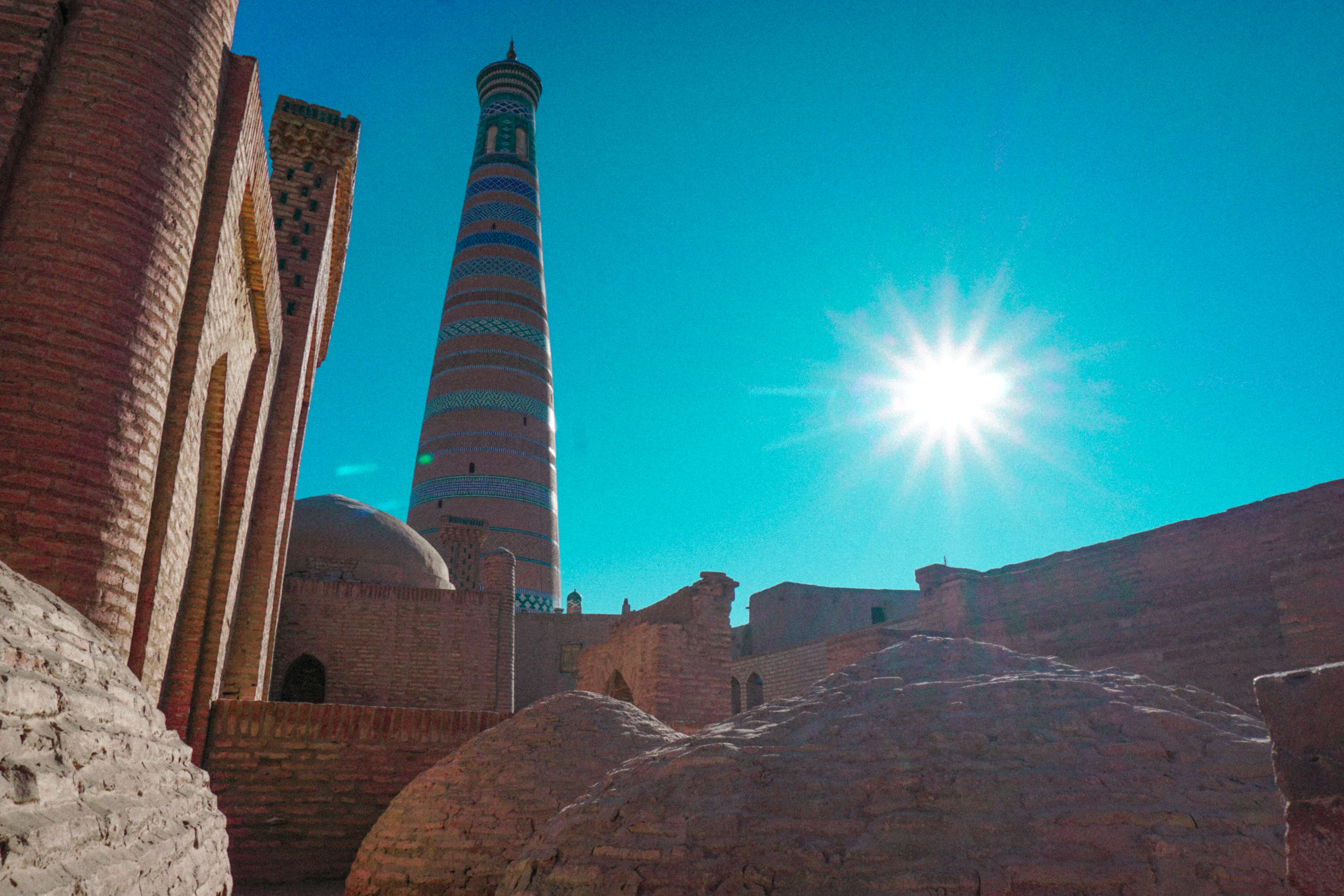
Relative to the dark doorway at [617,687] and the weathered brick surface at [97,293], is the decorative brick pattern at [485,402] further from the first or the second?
the weathered brick surface at [97,293]

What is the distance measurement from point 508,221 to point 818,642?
17.2 m

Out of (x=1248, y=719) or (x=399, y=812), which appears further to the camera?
(x=399, y=812)

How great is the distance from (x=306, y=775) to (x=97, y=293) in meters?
4.09

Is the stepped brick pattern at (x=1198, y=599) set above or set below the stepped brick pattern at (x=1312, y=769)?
above

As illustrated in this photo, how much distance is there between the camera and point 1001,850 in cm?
276

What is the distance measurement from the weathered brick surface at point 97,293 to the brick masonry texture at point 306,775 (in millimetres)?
2748

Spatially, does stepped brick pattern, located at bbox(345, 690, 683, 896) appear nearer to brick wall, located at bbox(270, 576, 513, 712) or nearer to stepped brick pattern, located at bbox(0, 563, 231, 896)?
stepped brick pattern, located at bbox(0, 563, 231, 896)

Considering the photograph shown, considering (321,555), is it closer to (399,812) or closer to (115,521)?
(399,812)

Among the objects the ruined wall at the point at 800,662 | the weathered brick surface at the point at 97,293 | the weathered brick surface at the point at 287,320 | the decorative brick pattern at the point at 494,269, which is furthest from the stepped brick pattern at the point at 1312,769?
the decorative brick pattern at the point at 494,269

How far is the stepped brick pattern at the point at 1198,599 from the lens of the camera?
8.36 metres

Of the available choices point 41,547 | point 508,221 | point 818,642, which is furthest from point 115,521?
point 508,221

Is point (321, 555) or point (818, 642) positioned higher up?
point (321, 555)

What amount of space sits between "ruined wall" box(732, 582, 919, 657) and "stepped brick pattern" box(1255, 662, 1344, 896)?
2177cm

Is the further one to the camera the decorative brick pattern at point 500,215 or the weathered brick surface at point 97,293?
the decorative brick pattern at point 500,215
